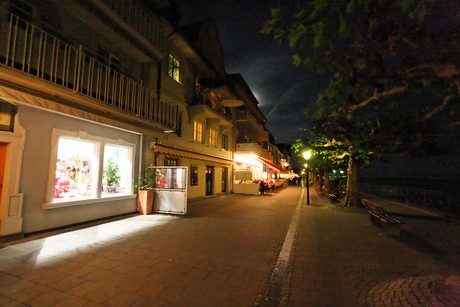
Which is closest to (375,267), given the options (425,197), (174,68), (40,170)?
(40,170)

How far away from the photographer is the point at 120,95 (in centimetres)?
842

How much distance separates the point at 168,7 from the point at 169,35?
1439 millimetres

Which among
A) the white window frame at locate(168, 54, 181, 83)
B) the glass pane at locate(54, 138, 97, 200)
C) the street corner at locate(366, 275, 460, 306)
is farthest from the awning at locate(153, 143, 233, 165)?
the street corner at locate(366, 275, 460, 306)

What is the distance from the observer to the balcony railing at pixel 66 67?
17.5 feet

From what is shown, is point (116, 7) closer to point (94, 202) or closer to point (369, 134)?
point (94, 202)

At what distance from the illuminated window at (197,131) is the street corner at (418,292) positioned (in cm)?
1241

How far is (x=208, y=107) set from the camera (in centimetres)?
1463

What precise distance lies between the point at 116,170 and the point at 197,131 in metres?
6.84

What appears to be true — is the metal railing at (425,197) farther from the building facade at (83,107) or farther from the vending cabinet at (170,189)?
the building facade at (83,107)

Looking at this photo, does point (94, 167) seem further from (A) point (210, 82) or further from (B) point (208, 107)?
(A) point (210, 82)

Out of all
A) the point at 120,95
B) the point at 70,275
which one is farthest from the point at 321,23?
the point at 120,95

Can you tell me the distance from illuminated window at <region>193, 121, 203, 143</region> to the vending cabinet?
5.08m

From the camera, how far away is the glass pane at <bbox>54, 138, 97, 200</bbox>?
719 cm

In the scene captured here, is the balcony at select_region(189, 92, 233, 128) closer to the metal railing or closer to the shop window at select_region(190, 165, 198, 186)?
the shop window at select_region(190, 165, 198, 186)
